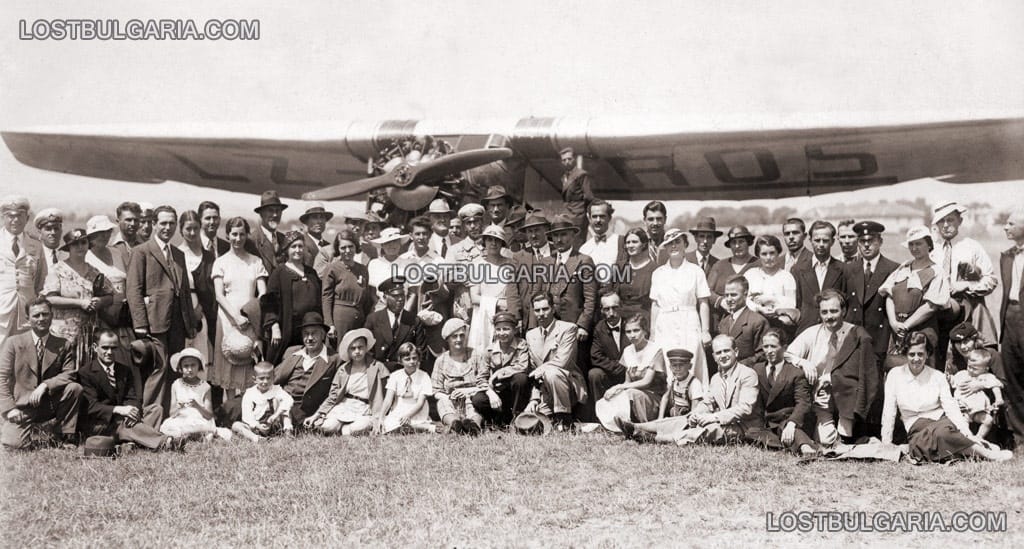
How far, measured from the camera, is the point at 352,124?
9.99 m

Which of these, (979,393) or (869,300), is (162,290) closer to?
(869,300)

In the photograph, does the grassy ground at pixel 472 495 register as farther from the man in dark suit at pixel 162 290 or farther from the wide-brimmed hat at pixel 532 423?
the man in dark suit at pixel 162 290

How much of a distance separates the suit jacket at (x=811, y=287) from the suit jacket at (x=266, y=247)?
407 cm

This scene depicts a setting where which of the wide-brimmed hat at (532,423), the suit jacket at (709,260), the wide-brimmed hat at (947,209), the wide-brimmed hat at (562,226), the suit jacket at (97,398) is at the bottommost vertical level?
the wide-brimmed hat at (532,423)

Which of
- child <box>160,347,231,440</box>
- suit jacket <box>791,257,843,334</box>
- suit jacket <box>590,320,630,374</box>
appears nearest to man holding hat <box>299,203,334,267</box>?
child <box>160,347,231,440</box>

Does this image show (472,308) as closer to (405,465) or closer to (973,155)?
(405,465)

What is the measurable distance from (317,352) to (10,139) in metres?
7.86

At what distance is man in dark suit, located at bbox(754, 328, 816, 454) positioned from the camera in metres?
5.29

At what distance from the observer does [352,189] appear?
907 centimetres

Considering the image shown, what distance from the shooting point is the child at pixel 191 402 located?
5820mm

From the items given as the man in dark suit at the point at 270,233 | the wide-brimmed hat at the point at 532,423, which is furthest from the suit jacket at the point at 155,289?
the wide-brimmed hat at the point at 532,423

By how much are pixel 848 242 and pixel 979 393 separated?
51.3 inches

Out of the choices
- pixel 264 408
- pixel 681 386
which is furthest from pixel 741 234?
pixel 264 408

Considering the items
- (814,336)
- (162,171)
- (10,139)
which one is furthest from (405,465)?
(10,139)
